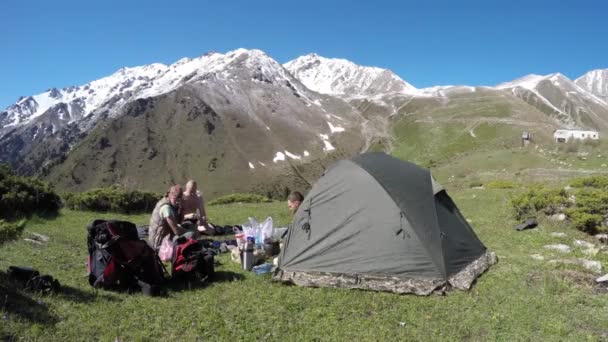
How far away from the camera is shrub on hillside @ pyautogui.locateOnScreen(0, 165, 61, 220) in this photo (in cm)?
1852

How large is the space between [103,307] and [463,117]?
18617 cm

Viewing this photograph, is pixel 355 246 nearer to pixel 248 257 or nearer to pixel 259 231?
pixel 248 257

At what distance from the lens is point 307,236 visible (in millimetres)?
11344

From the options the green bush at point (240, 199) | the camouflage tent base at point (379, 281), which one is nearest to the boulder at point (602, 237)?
the camouflage tent base at point (379, 281)

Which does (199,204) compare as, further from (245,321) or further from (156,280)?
(245,321)

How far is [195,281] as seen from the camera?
1027 cm

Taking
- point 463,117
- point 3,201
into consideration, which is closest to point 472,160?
point 3,201

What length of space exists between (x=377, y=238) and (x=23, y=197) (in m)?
16.1

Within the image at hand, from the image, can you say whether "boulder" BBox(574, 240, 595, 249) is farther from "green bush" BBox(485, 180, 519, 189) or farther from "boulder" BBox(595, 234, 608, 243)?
Result: "green bush" BBox(485, 180, 519, 189)

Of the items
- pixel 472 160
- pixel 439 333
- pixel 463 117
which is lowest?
pixel 439 333

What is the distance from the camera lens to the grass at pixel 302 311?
7.44m

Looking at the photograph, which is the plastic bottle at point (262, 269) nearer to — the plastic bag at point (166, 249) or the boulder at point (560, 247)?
the plastic bag at point (166, 249)

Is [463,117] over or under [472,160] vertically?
over

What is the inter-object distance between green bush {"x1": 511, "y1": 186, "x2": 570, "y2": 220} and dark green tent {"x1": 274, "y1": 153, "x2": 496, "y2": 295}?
7430 mm
